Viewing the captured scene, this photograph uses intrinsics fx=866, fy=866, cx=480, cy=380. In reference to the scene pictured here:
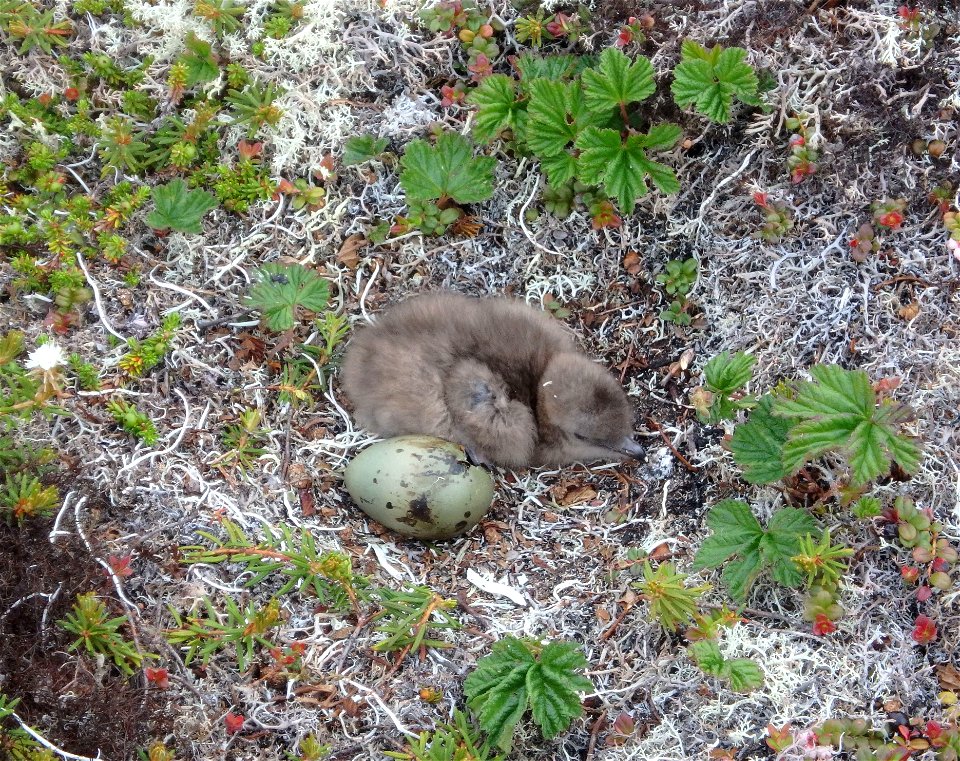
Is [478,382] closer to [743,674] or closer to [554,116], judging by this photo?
[554,116]

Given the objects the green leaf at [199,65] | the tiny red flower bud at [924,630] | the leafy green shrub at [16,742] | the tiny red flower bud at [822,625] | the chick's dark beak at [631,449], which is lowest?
the leafy green shrub at [16,742]

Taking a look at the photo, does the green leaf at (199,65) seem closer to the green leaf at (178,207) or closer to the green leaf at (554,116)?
the green leaf at (178,207)

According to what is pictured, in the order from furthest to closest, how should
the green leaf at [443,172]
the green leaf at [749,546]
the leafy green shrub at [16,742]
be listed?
the green leaf at [443,172] → the green leaf at [749,546] → the leafy green shrub at [16,742]

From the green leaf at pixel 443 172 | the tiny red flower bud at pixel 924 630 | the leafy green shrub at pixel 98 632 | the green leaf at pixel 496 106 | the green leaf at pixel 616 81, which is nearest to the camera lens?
the leafy green shrub at pixel 98 632

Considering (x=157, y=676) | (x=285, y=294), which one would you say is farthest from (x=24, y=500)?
(x=285, y=294)

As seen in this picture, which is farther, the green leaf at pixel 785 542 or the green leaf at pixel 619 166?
the green leaf at pixel 619 166

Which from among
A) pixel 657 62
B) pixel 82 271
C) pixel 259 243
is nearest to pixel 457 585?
pixel 259 243

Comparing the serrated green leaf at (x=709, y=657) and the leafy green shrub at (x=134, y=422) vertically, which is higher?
the serrated green leaf at (x=709, y=657)

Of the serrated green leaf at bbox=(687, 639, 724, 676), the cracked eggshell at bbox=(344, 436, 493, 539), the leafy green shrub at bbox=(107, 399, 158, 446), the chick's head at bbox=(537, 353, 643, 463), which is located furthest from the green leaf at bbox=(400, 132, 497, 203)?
the serrated green leaf at bbox=(687, 639, 724, 676)

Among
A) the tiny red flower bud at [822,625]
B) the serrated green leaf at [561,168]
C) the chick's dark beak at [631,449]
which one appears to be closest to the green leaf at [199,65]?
the serrated green leaf at [561,168]
